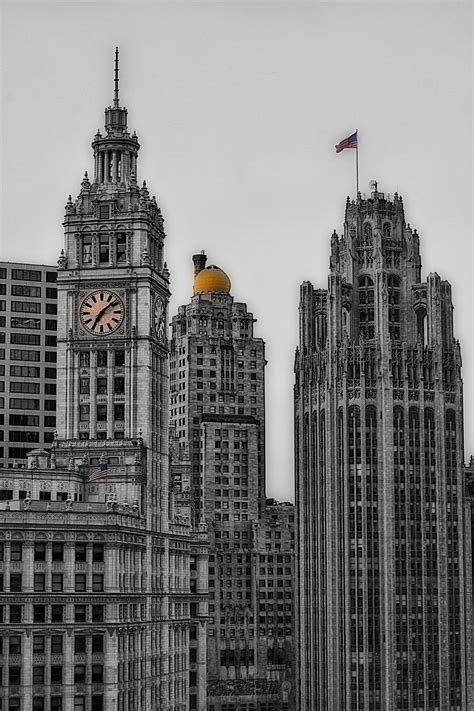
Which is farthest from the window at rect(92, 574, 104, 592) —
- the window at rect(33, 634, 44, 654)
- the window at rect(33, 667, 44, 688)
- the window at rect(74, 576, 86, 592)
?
the window at rect(33, 667, 44, 688)

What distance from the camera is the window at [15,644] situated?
192 m

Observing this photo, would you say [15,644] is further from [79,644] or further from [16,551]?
[16,551]

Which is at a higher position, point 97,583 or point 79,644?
point 97,583

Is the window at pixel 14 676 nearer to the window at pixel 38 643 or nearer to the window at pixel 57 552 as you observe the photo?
the window at pixel 38 643

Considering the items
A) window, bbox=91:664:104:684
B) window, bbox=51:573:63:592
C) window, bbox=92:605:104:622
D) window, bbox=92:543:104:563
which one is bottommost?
window, bbox=91:664:104:684

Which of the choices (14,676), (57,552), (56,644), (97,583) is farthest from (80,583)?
(14,676)

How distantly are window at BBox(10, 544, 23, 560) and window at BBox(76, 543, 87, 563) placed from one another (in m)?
7.31

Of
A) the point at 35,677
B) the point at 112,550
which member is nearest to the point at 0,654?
the point at 35,677

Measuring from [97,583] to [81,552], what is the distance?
432cm

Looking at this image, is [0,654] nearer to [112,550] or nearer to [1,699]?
[1,699]

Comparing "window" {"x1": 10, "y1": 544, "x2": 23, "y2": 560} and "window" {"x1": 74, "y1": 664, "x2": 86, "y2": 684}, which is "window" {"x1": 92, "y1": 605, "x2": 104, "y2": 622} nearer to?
"window" {"x1": 74, "y1": 664, "x2": 86, "y2": 684}

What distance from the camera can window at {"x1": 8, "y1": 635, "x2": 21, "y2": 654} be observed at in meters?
192

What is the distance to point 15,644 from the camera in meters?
193

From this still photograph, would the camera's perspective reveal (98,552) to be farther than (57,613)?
Yes
